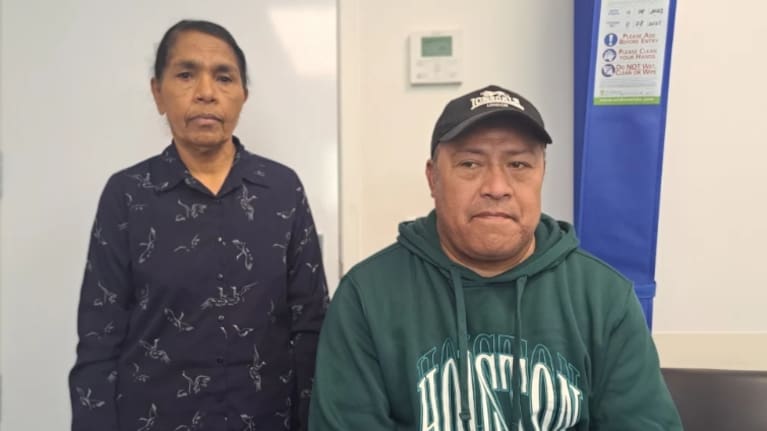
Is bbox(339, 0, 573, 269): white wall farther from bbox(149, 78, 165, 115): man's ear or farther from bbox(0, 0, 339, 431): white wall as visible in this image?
bbox(149, 78, 165, 115): man's ear

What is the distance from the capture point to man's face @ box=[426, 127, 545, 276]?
929 millimetres

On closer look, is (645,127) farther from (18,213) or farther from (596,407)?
(18,213)

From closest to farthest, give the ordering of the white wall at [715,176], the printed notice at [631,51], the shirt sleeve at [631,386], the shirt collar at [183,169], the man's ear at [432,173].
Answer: the shirt sleeve at [631,386] < the man's ear at [432,173] < the shirt collar at [183,169] < the printed notice at [631,51] < the white wall at [715,176]

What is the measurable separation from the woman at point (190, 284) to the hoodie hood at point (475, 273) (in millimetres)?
322

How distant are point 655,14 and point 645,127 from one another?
267mm

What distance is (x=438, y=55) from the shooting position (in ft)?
4.69

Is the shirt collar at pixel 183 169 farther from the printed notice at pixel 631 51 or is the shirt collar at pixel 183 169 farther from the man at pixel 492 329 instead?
the printed notice at pixel 631 51

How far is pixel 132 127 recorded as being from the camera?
4.41ft

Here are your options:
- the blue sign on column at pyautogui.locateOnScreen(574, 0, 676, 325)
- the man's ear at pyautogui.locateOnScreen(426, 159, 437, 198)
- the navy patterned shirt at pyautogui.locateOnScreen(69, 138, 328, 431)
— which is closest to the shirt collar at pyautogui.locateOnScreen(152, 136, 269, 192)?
the navy patterned shirt at pyautogui.locateOnScreen(69, 138, 328, 431)

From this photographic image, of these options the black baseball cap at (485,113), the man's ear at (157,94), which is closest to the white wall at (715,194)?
the black baseball cap at (485,113)

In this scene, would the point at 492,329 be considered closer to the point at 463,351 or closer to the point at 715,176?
the point at 463,351

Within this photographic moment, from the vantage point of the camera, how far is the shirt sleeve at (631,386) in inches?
35.0

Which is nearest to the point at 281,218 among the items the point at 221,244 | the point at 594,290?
the point at 221,244

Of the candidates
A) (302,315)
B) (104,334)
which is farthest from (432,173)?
(104,334)
